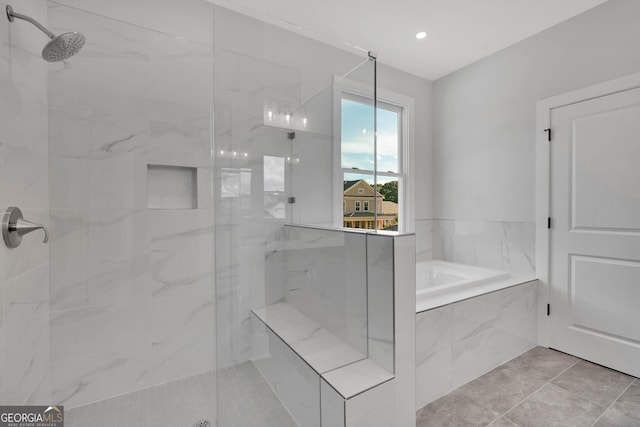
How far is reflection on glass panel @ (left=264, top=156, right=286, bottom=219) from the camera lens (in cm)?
150

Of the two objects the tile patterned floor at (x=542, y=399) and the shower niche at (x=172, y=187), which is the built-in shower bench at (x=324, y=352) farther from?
the shower niche at (x=172, y=187)

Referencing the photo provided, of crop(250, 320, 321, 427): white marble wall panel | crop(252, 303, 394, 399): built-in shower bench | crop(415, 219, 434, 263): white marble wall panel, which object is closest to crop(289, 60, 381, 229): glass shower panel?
crop(252, 303, 394, 399): built-in shower bench

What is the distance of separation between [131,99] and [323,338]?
181 cm

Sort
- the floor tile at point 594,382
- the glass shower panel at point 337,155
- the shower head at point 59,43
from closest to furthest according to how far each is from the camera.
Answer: the shower head at point 59,43
the glass shower panel at point 337,155
the floor tile at point 594,382

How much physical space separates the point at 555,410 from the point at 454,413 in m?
0.57

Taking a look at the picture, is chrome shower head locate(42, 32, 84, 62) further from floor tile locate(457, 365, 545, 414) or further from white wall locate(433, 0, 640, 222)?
white wall locate(433, 0, 640, 222)

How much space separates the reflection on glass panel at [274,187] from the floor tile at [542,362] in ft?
6.72

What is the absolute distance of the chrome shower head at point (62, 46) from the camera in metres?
1.09

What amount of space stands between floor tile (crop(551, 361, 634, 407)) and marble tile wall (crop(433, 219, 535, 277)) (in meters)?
0.75

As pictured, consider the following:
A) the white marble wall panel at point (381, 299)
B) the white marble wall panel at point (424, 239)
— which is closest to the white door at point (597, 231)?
the white marble wall panel at point (424, 239)

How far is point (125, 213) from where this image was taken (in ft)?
5.57

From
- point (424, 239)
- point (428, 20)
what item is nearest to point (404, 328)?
point (424, 239)

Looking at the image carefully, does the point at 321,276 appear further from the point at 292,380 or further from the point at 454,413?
the point at 454,413

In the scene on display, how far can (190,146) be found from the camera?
6.16ft
